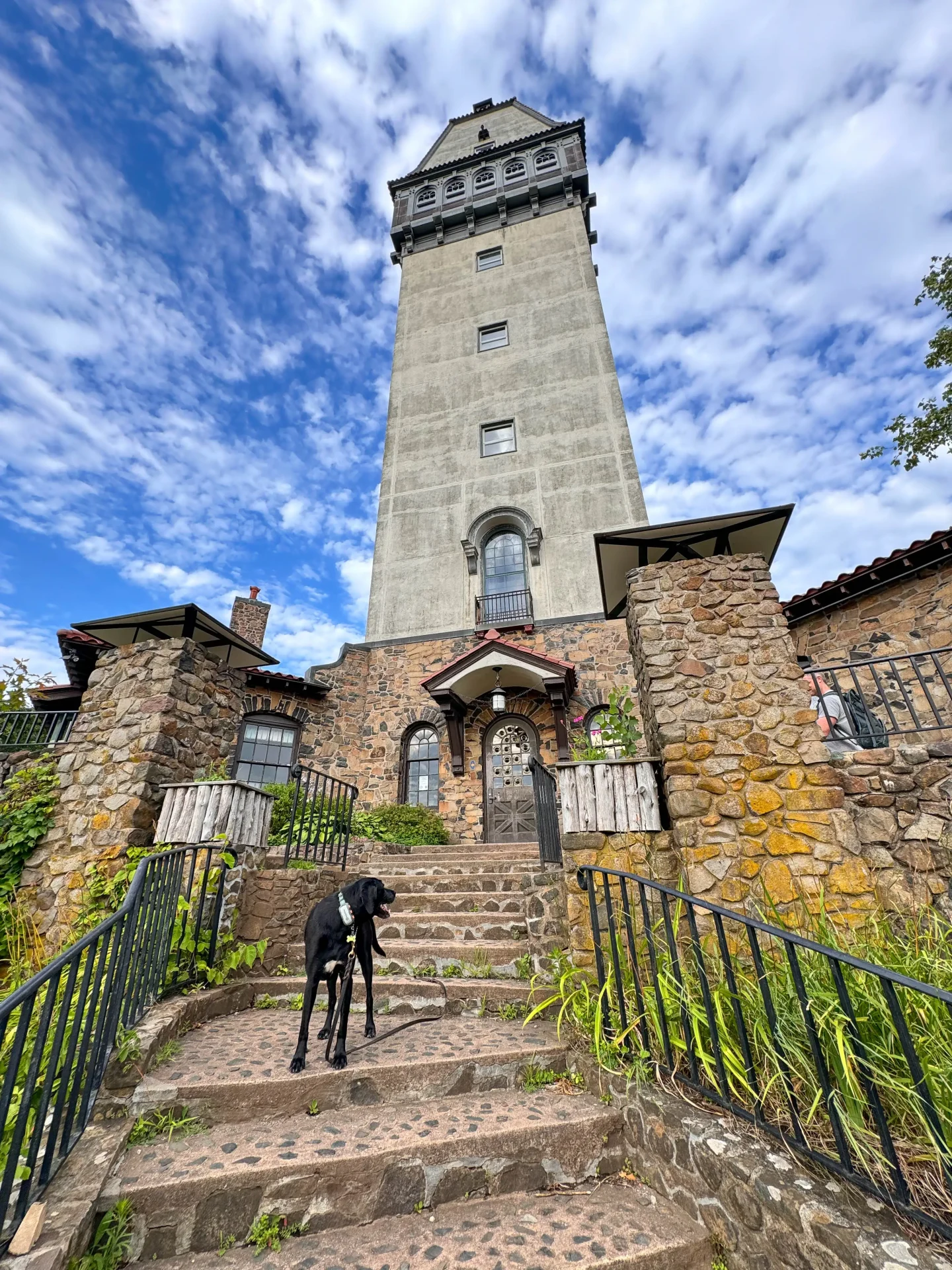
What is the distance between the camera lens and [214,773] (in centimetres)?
553

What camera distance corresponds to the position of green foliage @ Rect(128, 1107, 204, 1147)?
257 centimetres

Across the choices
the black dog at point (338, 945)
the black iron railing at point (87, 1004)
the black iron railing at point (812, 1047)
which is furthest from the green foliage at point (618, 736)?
the black iron railing at point (87, 1004)

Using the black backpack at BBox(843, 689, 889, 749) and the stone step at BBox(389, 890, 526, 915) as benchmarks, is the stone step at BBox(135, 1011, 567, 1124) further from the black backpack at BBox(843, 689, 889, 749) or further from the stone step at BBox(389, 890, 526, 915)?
the black backpack at BBox(843, 689, 889, 749)

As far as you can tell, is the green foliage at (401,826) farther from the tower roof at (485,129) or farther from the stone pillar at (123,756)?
the tower roof at (485,129)

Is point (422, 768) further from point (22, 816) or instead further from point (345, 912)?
point (345, 912)

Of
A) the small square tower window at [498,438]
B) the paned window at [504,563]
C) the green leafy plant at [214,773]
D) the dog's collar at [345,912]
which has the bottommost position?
the dog's collar at [345,912]

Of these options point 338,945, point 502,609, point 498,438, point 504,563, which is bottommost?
point 338,945

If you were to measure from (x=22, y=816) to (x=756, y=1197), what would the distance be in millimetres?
6481

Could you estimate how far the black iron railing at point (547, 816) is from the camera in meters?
5.30

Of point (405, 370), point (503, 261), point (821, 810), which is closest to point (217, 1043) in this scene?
point (821, 810)

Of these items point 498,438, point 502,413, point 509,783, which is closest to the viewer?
point 509,783

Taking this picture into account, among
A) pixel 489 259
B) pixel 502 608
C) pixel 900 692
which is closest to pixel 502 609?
pixel 502 608

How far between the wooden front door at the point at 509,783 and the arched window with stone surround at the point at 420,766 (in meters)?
1.12

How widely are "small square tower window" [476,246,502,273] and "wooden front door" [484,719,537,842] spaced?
1500 cm
